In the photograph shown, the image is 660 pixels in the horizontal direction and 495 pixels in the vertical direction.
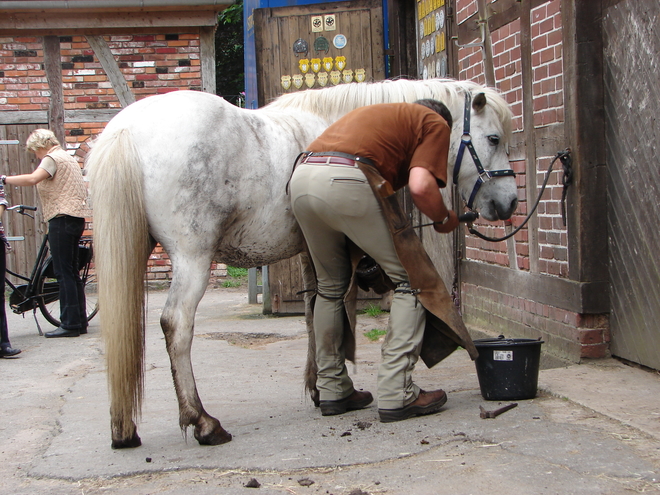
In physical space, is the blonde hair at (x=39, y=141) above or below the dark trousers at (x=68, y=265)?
above

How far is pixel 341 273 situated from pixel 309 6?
4891 mm

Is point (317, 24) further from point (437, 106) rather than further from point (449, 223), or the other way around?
point (449, 223)

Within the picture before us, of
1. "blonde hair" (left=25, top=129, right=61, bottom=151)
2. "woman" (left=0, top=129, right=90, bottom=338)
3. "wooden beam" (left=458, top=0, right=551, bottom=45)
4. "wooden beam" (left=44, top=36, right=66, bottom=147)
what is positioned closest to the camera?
"wooden beam" (left=458, top=0, right=551, bottom=45)

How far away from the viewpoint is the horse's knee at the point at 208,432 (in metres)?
3.60

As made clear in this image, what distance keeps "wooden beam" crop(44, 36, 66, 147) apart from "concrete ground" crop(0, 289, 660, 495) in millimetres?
6876

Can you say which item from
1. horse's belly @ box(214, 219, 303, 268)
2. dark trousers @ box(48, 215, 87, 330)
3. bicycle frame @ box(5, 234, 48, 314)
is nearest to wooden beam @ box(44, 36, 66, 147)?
bicycle frame @ box(5, 234, 48, 314)

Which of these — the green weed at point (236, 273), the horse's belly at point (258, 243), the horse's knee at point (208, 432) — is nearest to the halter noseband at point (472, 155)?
the horse's belly at point (258, 243)

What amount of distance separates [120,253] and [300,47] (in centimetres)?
510

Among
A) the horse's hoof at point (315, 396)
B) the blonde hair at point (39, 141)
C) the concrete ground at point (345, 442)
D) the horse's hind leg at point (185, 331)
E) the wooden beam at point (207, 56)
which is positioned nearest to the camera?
the concrete ground at point (345, 442)

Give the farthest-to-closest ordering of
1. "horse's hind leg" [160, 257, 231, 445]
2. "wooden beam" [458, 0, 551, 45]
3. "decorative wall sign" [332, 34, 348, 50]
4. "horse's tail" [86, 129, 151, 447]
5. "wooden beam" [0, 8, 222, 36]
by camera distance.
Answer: "wooden beam" [0, 8, 222, 36] < "decorative wall sign" [332, 34, 348, 50] < "wooden beam" [458, 0, 551, 45] < "horse's hind leg" [160, 257, 231, 445] < "horse's tail" [86, 129, 151, 447]

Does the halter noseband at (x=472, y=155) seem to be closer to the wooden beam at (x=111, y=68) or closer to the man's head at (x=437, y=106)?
the man's head at (x=437, y=106)

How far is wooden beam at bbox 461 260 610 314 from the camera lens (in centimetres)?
461

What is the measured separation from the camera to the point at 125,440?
361cm

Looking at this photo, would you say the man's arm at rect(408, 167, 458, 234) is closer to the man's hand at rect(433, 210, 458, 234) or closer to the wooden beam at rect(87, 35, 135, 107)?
the man's hand at rect(433, 210, 458, 234)
